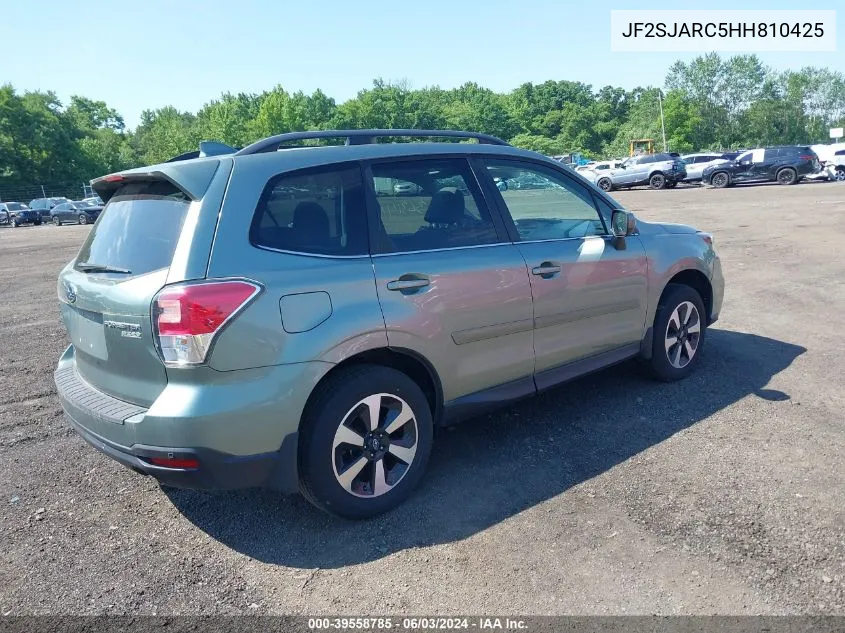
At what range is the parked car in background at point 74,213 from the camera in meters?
41.1

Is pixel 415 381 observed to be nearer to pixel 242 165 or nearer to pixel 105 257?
pixel 242 165

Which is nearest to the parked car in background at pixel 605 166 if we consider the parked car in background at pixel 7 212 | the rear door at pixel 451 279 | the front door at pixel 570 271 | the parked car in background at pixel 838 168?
the parked car in background at pixel 838 168

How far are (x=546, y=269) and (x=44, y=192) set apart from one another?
230 ft

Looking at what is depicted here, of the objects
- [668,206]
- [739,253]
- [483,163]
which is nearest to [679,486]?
[483,163]

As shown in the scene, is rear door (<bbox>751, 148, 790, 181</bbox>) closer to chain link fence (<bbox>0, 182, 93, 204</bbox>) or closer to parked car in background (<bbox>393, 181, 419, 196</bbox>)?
parked car in background (<bbox>393, 181, 419, 196</bbox>)

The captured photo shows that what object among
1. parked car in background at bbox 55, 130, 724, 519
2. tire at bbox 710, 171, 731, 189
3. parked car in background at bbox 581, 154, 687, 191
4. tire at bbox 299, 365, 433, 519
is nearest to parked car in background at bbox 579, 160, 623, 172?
parked car in background at bbox 581, 154, 687, 191

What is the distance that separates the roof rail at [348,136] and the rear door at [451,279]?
0.24 m

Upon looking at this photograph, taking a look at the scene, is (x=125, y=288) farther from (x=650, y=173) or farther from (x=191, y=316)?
(x=650, y=173)

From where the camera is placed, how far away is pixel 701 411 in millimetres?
4402

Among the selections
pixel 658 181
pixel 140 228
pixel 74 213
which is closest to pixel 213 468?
pixel 140 228

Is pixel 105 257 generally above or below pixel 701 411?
above

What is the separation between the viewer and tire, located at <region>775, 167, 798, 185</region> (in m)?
30.2

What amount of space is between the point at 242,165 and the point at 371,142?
92 centimetres

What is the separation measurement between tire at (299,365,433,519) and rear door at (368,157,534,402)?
23 centimetres
